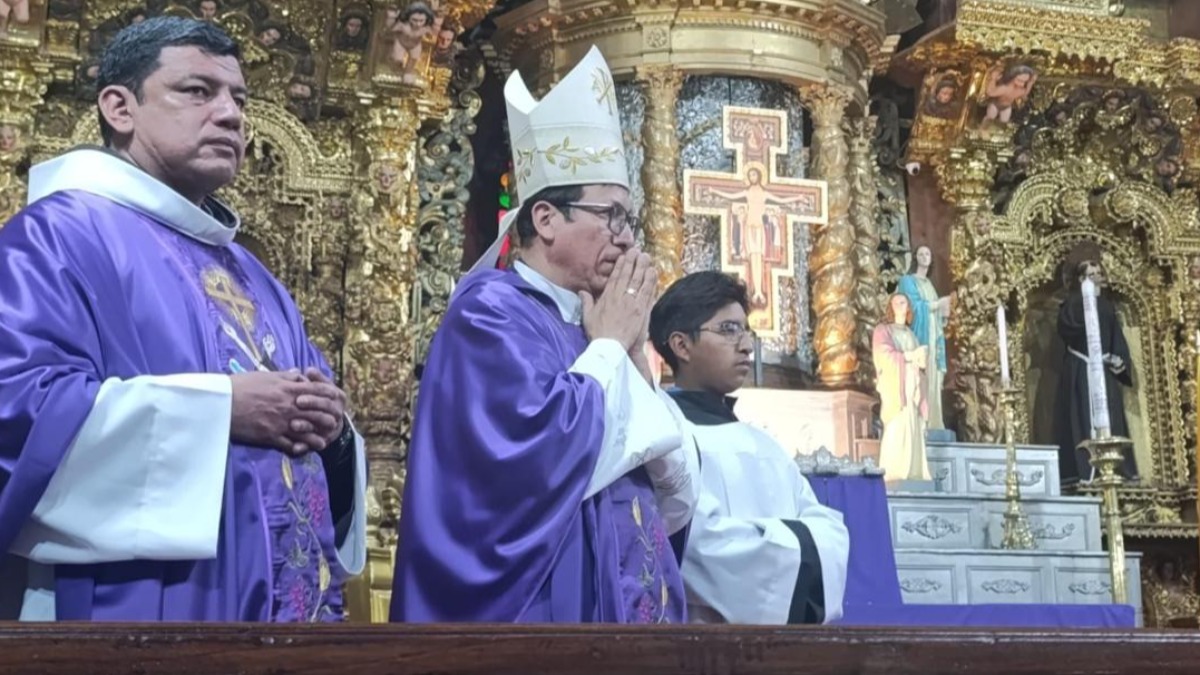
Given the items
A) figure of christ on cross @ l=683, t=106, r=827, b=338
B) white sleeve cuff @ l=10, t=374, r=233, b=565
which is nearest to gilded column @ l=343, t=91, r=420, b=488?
figure of christ on cross @ l=683, t=106, r=827, b=338

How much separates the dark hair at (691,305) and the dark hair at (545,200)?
66 centimetres

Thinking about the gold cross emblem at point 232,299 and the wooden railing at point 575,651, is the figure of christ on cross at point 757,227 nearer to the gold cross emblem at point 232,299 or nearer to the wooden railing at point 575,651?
the gold cross emblem at point 232,299

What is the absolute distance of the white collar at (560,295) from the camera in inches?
128

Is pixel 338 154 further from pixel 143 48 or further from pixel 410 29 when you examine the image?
pixel 143 48

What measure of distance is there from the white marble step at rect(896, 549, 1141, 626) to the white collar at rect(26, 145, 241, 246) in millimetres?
5961

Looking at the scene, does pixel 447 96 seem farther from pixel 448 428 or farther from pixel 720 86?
pixel 448 428

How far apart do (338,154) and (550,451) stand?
289 inches

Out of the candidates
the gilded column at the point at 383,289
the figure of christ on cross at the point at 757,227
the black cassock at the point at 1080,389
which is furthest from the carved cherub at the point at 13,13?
the black cassock at the point at 1080,389

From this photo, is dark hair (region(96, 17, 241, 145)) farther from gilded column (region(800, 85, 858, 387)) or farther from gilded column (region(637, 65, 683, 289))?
gilded column (region(800, 85, 858, 387))

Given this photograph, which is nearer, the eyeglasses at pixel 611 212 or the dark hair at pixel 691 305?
the eyeglasses at pixel 611 212

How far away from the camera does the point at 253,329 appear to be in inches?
112

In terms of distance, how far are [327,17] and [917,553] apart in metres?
5.02

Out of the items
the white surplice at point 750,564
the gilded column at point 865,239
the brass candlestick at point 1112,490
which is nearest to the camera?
the white surplice at point 750,564

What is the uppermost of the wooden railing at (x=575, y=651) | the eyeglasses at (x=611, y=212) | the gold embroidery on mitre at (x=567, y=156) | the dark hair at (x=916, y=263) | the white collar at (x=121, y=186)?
the dark hair at (x=916, y=263)
